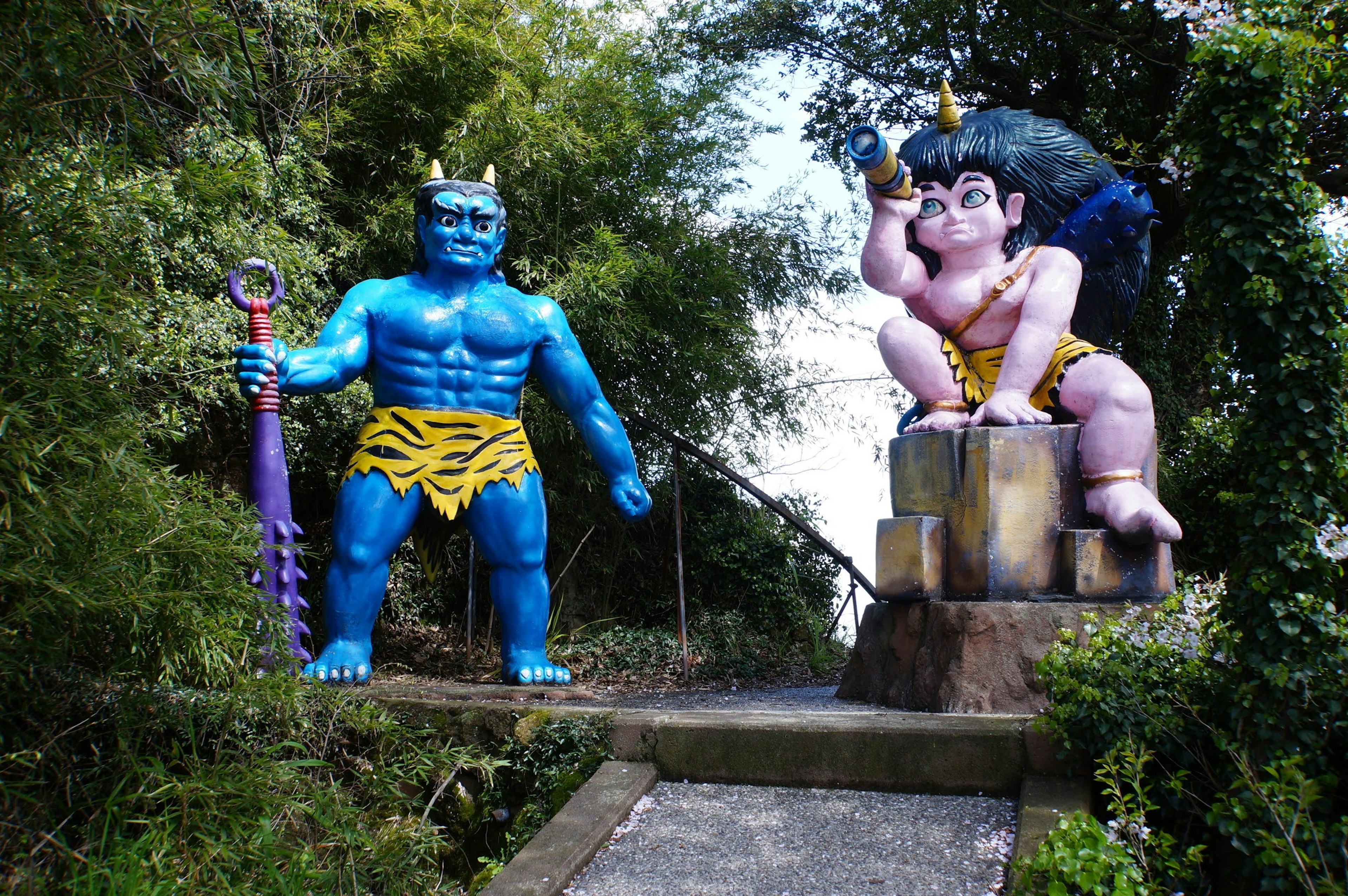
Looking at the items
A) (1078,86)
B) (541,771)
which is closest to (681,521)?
(541,771)

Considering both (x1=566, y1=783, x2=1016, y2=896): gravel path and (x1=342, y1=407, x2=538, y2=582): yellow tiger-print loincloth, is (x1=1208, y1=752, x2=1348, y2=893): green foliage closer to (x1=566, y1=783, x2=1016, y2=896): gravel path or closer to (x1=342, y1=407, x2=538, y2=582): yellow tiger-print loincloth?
(x1=566, y1=783, x2=1016, y2=896): gravel path

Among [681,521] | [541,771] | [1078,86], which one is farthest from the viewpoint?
[1078,86]

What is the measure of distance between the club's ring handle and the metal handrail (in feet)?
6.73

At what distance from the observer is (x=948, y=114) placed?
173 inches

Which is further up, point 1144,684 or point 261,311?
point 261,311

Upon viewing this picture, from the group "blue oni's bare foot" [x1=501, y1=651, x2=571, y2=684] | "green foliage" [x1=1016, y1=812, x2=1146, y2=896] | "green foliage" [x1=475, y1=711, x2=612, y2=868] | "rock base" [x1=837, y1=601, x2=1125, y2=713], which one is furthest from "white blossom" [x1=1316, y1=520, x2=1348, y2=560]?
"blue oni's bare foot" [x1=501, y1=651, x2=571, y2=684]

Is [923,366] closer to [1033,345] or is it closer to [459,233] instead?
[1033,345]

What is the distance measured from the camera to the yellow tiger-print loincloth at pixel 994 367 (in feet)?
13.4

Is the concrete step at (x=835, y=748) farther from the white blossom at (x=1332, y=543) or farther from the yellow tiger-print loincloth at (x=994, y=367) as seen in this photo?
the yellow tiger-print loincloth at (x=994, y=367)

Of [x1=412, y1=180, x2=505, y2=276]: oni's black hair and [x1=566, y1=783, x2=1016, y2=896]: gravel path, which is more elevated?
[x1=412, y1=180, x2=505, y2=276]: oni's black hair

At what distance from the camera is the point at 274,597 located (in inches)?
124

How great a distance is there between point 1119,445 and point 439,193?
9.21ft

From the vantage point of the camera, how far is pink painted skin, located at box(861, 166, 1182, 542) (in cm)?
382

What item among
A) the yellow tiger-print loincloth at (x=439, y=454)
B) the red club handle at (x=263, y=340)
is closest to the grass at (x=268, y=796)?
the yellow tiger-print loincloth at (x=439, y=454)
